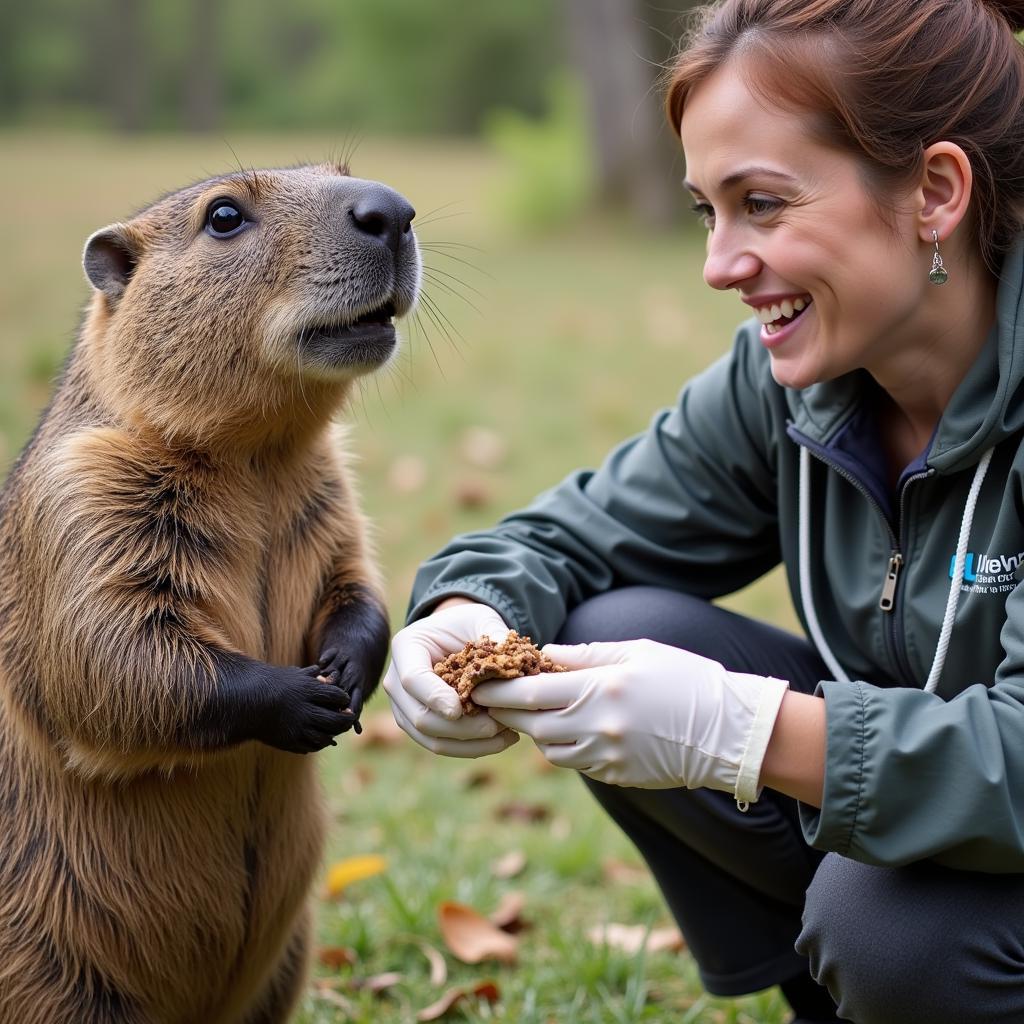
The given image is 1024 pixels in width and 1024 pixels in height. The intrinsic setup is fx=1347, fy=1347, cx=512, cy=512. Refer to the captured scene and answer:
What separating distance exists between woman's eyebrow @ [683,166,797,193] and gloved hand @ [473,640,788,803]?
32.2 inches

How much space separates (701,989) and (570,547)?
1029 millimetres

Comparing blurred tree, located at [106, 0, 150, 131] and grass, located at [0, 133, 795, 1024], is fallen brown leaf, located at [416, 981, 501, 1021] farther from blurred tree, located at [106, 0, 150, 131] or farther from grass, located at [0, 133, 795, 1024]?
blurred tree, located at [106, 0, 150, 131]

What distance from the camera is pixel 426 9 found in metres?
29.4

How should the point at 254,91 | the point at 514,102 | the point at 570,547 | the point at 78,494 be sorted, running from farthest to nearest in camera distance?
the point at 514,102
the point at 254,91
the point at 570,547
the point at 78,494

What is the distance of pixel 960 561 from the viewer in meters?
2.28

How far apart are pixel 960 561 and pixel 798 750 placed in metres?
0.52

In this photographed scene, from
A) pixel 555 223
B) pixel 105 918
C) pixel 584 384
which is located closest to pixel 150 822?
pixel 105 918

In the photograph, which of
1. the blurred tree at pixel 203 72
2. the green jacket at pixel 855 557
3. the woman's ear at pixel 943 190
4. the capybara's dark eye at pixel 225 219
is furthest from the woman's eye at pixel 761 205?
the blurred tree at pixel 203 72

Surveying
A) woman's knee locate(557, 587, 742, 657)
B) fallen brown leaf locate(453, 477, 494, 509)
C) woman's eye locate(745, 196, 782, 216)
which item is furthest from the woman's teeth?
fallen brown leaf locate(453, 477, 494, 509)

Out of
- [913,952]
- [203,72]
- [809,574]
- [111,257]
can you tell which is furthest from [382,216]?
[203,72]

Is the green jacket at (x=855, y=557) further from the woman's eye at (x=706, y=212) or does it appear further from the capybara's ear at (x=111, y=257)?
the capybara's ear at (x=111, y=257)

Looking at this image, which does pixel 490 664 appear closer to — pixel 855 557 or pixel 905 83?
pixel 855 557

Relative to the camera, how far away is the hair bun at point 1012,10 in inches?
94.1

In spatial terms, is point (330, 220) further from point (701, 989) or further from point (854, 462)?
point (701, 989)
